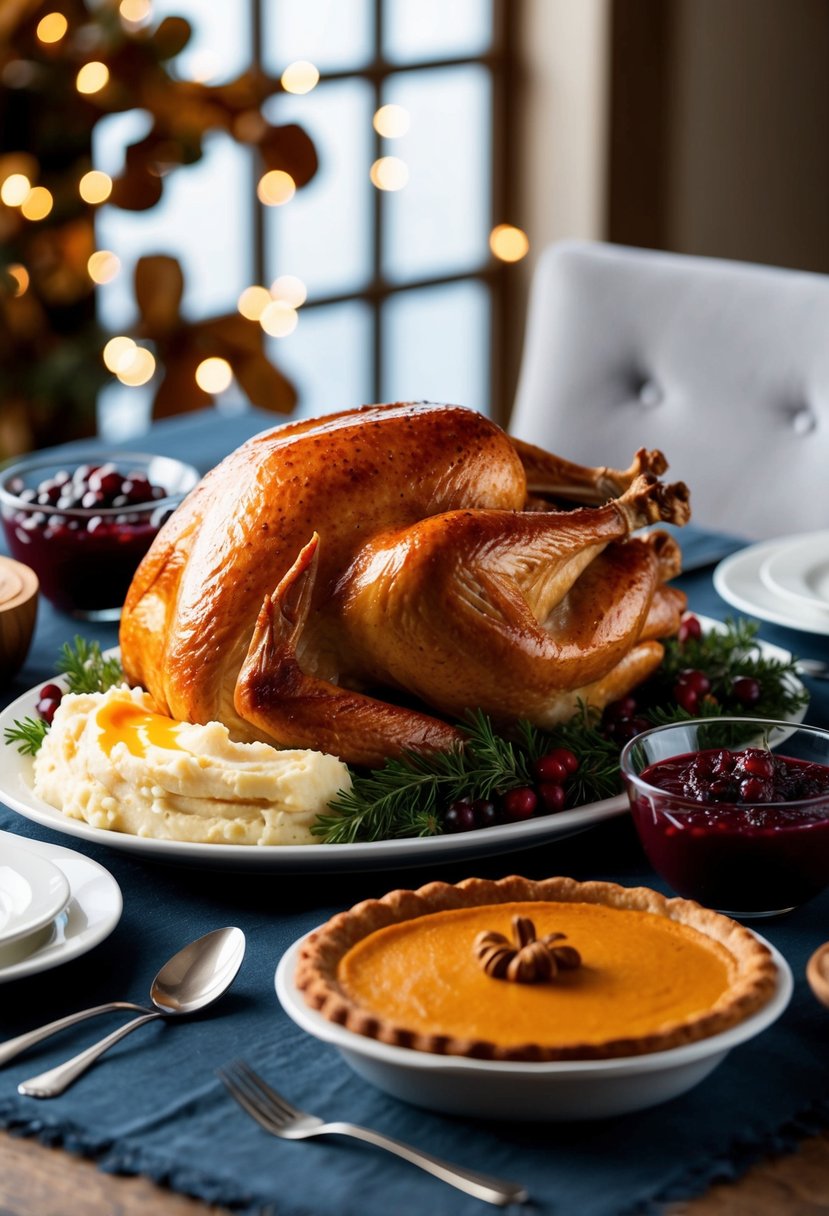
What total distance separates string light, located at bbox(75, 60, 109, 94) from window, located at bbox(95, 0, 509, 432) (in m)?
0.49

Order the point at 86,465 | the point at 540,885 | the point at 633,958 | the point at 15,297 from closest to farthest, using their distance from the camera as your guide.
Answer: the point at 633,958
the point at 540,885
the point at 86,465
the point at 15,297

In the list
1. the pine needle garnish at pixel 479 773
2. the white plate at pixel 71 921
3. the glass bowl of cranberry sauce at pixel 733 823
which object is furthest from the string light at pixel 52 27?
the glass bowl of cranberry sauce at pixel 733 823

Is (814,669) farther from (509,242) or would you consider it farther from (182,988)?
(509,242)

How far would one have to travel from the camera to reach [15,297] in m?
3.52

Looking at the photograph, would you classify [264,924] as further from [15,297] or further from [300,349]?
[300,349]

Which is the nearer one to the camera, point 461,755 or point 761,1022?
point 761,1022

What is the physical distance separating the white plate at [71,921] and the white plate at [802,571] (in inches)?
38.6

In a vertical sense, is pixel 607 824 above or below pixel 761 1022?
below

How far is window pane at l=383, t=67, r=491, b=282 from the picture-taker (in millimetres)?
4859

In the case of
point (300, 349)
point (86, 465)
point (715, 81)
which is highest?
point (715, 81)

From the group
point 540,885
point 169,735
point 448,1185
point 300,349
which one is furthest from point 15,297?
point 448,1185

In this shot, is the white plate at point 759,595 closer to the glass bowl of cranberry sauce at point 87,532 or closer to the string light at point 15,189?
the glass bowl of cranberry sauce at point 87,532

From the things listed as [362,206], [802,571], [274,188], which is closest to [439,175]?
[362,206]

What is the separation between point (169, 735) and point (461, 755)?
10.4 inches
